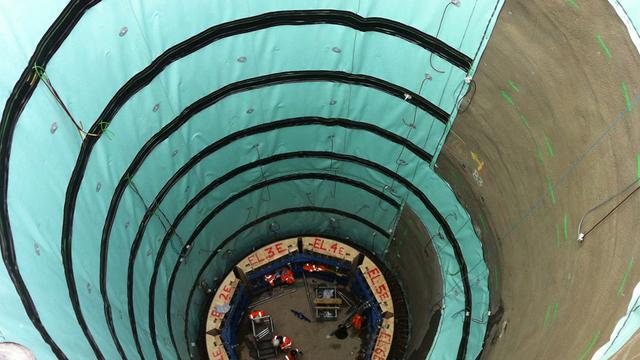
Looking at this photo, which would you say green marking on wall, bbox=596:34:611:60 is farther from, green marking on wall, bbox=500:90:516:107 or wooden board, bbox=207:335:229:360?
wooden board, bbox=207:335:229:360

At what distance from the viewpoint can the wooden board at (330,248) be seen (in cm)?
1666

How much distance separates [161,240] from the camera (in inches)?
492

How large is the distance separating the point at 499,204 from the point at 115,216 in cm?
862

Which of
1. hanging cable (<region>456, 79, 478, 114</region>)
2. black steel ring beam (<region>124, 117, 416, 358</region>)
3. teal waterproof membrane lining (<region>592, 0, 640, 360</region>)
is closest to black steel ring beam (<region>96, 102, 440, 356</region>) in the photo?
black steel ring beam (<region>124, 117, 416, 358</region>)

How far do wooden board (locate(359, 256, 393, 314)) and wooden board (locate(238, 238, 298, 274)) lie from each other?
2472mm

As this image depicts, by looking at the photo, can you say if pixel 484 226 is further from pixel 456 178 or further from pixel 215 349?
pixel 215 349

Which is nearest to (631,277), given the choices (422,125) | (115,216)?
(422,125)

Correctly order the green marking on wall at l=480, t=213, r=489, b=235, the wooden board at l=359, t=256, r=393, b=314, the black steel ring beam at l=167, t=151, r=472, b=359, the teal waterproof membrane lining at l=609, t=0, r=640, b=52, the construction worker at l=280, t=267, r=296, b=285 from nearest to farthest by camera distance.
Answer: the teal waterproof membrane lining at l=609, t=0, r=640, b=52
the green marking on wall at l=480, t=213, r=489, b=235
the black steel ring beam at l=167, t=151, r=472, b=359
the wooden board at l=359, t=256, r=393, b=314
the construction worker at l=280, t=267, r=296, b=285

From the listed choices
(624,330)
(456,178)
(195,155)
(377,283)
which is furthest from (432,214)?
(624,330)

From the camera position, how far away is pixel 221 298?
15664 mm

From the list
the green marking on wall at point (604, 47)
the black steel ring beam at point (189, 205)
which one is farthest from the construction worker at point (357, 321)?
the green marking on wall at point (604, 47)

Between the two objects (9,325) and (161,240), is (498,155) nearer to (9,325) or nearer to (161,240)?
(161,240)

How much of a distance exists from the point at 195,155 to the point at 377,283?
7.45 meters

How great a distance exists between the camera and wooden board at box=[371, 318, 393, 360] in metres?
15.0
